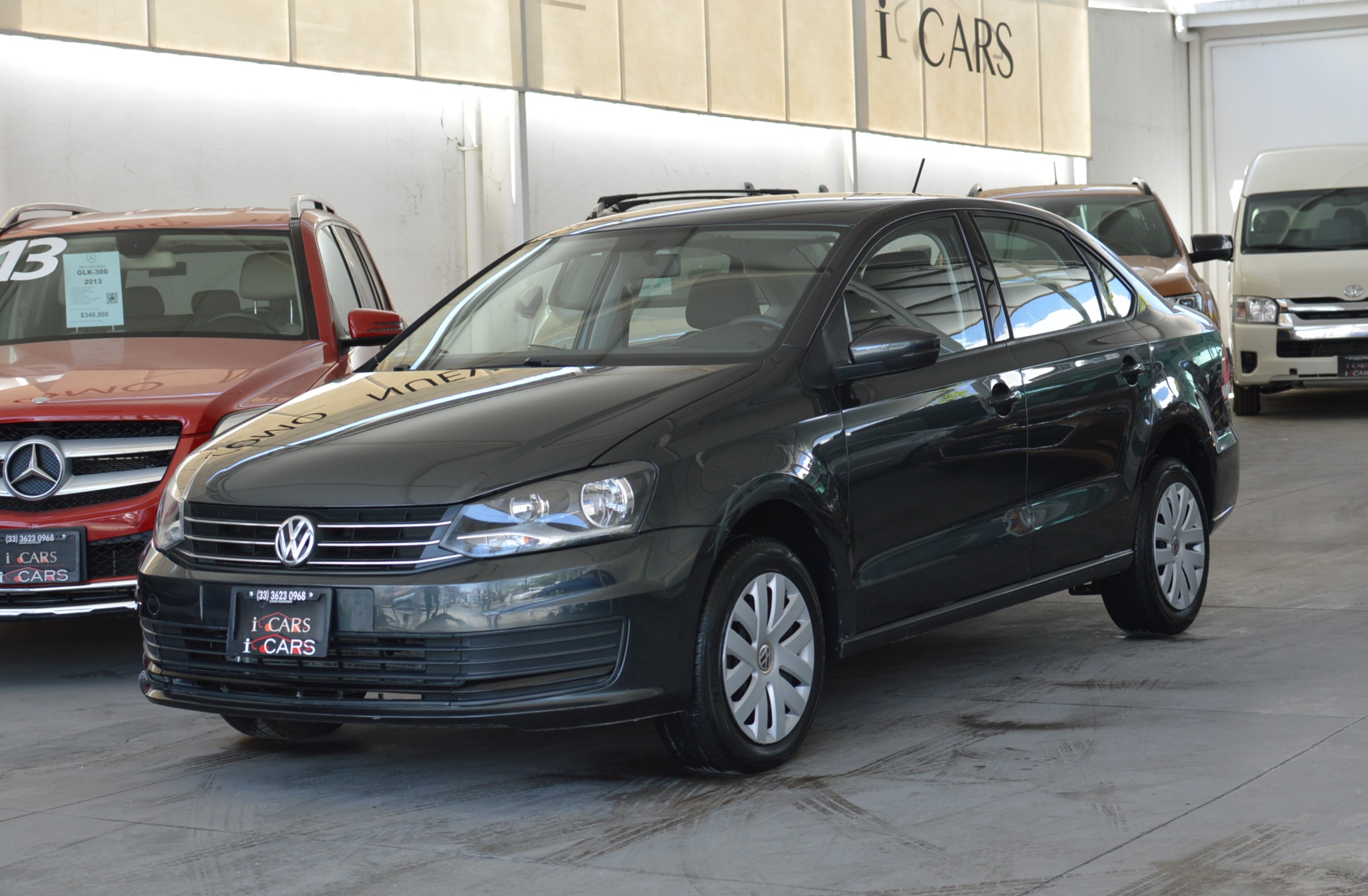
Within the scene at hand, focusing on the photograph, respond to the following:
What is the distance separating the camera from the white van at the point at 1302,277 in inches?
634

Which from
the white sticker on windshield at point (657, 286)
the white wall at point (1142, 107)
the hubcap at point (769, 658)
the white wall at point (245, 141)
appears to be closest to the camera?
the hubcap at point (769, 658)

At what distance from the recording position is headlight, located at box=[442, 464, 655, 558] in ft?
14.5

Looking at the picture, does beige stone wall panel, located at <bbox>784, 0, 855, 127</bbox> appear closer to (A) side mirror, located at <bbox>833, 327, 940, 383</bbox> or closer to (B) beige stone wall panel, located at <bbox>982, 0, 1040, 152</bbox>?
(B) beige stone wall panel, located at <bbox>982, 0, 1040, 152</bbox>

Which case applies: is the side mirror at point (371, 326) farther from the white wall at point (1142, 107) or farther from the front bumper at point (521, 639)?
the white wall at point (1142, 107)

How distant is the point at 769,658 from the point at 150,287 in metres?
4.37

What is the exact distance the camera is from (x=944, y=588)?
552 centimetres

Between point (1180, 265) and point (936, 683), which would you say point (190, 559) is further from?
point (1180, 265)

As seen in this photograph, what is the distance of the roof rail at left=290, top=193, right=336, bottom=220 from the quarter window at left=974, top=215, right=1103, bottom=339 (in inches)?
146

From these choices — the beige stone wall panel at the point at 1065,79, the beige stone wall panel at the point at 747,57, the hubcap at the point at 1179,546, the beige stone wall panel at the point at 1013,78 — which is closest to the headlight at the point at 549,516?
the hubcap at the point at 1179,546

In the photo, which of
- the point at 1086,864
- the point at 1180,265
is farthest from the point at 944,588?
the point at 1180,265

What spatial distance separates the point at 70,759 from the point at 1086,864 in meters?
3.21

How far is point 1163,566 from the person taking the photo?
6691 millimetres

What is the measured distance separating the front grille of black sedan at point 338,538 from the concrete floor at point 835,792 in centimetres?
68

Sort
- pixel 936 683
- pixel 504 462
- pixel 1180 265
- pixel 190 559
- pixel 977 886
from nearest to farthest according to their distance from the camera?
pixel 977 886 → pixel 504 462 → pixel 190 559 → pixel 936 683 → pixel 1180 265
